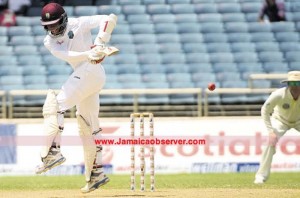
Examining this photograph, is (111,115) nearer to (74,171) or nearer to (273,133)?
(74,171)

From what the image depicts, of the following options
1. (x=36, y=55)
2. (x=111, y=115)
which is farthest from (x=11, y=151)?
(x=36, y=55)

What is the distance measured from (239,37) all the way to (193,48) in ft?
3.80

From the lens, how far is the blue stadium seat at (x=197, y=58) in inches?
818

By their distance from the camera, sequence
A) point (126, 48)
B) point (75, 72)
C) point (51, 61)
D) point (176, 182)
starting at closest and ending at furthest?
point (75, 72)
point (176, 182)
point (51, 61)
point (126, 48)

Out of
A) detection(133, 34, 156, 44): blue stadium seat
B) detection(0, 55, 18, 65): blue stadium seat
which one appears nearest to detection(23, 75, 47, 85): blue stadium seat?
detection(0, 55, 18, 65): blue stadium seat

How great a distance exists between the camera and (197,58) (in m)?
20.9

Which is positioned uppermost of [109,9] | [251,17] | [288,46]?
[109,9]

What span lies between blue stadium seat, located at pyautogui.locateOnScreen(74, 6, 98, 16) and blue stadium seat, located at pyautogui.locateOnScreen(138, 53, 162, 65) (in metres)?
1.79

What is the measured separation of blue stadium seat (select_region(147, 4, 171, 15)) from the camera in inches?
869

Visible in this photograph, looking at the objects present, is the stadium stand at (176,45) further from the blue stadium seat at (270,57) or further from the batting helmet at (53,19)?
the batting helmet at (53,19)

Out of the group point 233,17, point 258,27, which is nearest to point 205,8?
point 233,17

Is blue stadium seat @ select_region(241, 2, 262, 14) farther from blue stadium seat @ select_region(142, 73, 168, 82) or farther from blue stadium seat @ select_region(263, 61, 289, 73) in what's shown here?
blue stadium seat @ select_region(142, 73, 168, 82)

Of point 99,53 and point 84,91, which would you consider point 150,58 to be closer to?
point 84,91

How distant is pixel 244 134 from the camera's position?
17812mm
